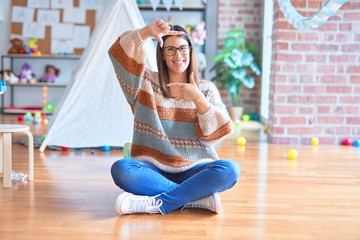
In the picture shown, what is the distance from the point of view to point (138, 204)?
187 centimetres

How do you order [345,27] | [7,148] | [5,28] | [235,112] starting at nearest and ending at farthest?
[7,148], [345,27], [235,112], [5,28]

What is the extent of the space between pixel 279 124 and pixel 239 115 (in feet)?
5.15

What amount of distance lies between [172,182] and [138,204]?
165 mm

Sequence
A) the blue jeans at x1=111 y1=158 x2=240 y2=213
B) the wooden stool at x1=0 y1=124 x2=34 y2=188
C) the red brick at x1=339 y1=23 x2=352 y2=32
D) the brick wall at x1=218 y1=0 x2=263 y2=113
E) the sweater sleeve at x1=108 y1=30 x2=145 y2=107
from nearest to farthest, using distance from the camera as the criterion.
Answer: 1. the blue jeans at x1=111 y1=158 x2=240 y2=213
2. the sweater sleeve at x1=108 y1=30 x2=145 y2=107
3. the wooden stool at x1=0 y1=124 x2=34 y2=188
4. the red brick at x1=339 y1=23 x2=352 y2=32
5. the brick wall at x1=218 y1=0 x2=263 y2=113

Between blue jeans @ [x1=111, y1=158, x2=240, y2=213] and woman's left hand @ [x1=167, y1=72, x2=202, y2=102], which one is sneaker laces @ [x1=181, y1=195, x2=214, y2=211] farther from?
woman's left hand @ [x1=167, y1=72, x2=202, y2=102]

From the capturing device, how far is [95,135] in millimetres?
3334

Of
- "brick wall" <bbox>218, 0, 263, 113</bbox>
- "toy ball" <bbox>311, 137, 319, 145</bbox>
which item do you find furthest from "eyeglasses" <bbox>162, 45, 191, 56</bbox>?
"brick wall" <bbox>218, 0, 263, 113</bbox>

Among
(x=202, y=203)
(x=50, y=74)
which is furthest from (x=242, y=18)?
(x=202, y=203)

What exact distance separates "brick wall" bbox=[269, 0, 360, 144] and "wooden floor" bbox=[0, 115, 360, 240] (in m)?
0.81

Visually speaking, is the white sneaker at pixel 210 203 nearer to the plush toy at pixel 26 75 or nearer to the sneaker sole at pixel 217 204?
the sneaker sole at pixel 217 204

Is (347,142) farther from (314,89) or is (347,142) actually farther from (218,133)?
(218,133)

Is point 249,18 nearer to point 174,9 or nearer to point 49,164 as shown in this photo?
point 174,9

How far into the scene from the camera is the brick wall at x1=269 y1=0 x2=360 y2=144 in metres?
3.78

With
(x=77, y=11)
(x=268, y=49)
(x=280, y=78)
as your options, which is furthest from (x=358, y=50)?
(x=77, y=11)
